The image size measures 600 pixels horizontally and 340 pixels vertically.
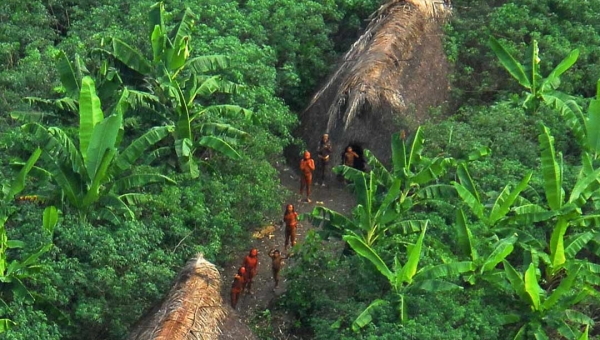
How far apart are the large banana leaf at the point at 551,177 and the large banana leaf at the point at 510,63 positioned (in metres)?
3.32

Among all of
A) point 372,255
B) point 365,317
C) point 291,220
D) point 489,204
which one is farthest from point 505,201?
point 291,220

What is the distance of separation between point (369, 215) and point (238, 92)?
11.8 feet

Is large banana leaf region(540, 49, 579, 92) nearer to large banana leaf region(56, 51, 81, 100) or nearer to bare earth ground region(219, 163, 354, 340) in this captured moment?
bare earth ground region(219, 163, 354, 340)

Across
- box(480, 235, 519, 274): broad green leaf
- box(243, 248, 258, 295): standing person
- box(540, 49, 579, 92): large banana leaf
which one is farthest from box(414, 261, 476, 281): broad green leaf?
box(540, 49, 579, 92): large banana leaf

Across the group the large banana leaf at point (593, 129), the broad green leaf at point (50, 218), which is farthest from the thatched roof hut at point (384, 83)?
the broad green leaf at point (50, 218)

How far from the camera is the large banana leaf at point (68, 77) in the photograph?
21406 mm

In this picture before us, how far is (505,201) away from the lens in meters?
20.2

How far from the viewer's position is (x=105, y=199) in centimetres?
2019

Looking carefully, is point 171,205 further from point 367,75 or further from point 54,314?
point 367,75

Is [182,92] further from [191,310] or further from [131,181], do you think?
[191,310]

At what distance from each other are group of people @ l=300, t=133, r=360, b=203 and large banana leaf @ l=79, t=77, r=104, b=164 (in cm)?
380

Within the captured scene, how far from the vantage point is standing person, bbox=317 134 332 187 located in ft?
75.0

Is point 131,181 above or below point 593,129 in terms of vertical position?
below

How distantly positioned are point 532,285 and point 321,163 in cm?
524
